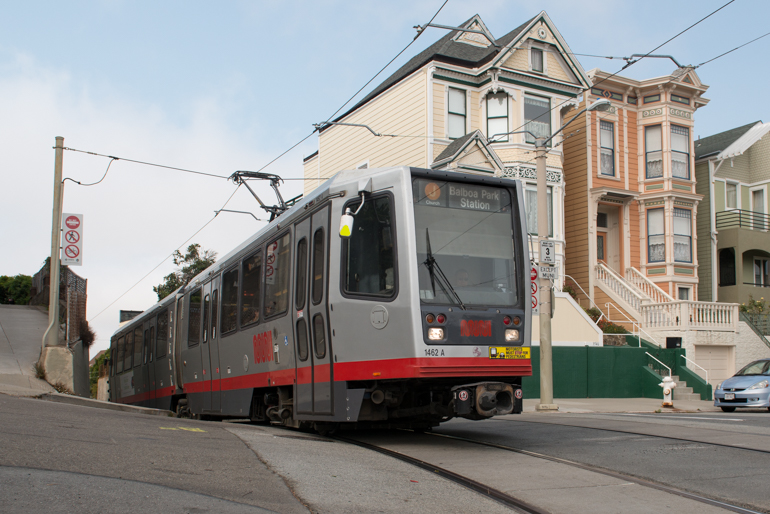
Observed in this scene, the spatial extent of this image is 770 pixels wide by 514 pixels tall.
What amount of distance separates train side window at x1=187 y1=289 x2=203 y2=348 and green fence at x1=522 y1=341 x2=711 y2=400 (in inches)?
386

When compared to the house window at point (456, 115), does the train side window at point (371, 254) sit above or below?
below

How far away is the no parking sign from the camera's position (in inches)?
675

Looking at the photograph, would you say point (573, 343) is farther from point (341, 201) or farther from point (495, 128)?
point (341, 201)

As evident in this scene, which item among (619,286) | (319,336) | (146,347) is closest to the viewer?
(319,336)

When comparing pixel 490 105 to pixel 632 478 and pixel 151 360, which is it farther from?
pixel 632 478

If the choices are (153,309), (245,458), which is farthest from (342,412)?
(153,309)

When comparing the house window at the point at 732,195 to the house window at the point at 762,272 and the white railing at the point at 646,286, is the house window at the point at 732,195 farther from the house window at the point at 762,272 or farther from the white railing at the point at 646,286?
the white railing at the point at 646,286

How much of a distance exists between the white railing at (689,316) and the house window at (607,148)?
6.27m

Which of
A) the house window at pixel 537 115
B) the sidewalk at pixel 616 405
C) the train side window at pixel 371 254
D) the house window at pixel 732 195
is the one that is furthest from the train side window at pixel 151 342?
the house window at pixel 732 195

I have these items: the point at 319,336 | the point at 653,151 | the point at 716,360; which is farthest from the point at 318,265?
the point at 653,151

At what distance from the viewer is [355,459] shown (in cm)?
771

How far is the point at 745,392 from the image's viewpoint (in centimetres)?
1741

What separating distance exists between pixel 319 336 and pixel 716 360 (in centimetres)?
2153

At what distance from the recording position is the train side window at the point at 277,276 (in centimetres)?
1054
